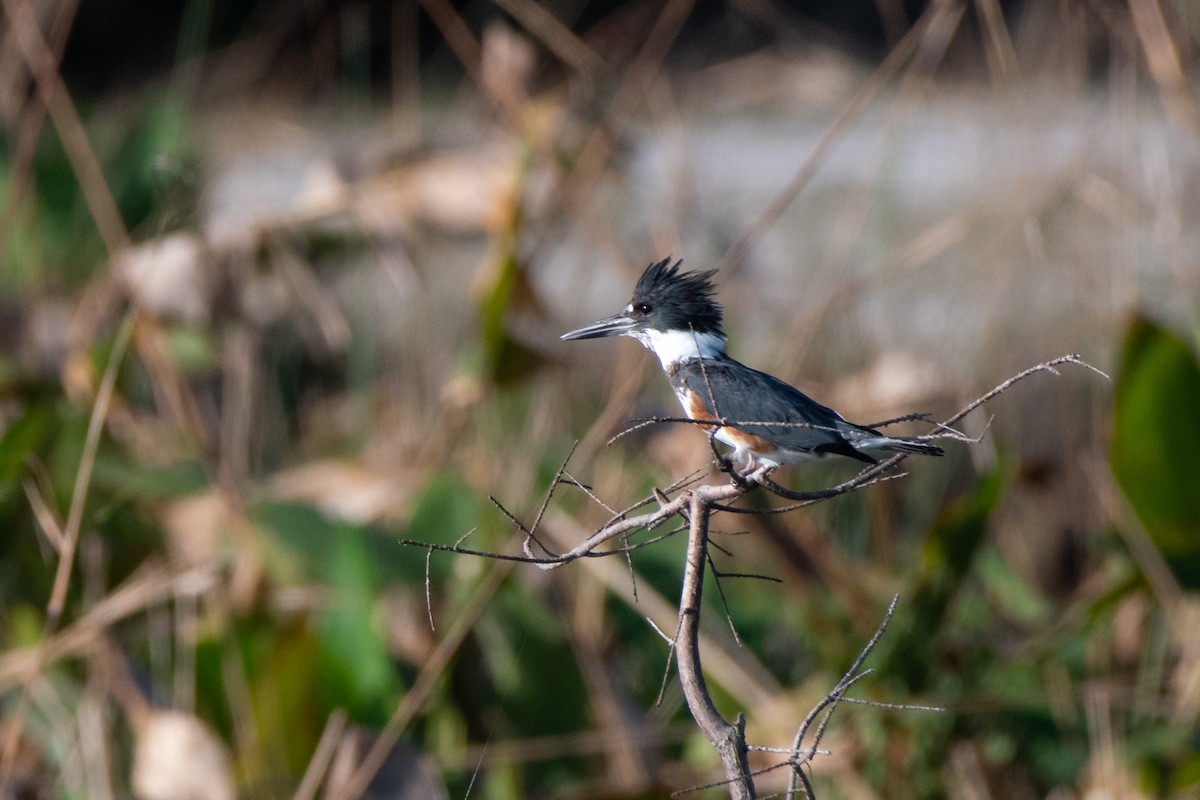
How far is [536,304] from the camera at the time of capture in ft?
11.2

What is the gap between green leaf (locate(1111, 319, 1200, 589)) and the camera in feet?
9.20

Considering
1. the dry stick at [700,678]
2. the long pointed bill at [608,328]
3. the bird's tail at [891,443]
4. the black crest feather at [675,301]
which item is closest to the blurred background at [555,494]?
the long pointed bill at [608,328]

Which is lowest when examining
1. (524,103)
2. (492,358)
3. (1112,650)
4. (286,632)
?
(1112,650)

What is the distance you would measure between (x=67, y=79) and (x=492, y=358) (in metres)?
11.0

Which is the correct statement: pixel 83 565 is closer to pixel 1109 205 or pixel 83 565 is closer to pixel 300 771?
pixel 300 771

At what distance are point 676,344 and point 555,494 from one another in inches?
53.3

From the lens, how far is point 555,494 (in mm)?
3375

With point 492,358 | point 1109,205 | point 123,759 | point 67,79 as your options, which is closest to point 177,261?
point 492,358

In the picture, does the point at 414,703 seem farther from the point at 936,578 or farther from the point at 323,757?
the point at 936,578

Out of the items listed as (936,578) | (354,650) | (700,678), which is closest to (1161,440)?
(936,578)

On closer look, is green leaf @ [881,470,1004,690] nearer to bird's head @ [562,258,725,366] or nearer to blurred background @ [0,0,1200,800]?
blurred background @ [0,0,1200,800]

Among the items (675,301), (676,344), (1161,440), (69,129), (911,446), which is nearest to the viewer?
(911,446)

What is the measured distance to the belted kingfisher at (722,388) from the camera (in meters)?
1.70

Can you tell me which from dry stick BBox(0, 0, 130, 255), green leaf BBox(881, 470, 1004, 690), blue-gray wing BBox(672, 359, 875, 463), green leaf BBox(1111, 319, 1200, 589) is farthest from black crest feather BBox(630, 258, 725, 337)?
dry stick BBox(0, 0, 130, 255)
